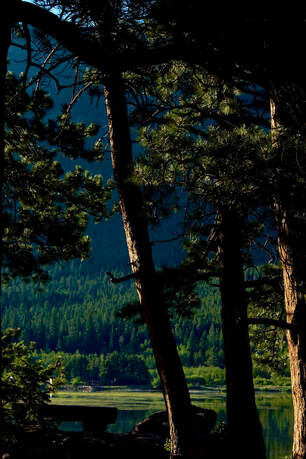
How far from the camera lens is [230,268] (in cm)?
926

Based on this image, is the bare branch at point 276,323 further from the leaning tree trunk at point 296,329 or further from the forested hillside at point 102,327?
the forested hillside at point 102,327

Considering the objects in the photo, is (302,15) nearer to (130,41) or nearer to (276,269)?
(130,41)

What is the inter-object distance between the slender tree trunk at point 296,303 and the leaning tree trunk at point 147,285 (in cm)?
127

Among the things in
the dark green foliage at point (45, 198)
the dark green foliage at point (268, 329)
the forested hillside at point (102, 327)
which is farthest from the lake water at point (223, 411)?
the dark green foliage at point (45, 198)

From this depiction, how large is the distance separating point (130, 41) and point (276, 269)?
22.2ft

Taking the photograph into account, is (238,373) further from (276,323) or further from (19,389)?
(19,389)

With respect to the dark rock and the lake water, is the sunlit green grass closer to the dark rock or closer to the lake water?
the lake water

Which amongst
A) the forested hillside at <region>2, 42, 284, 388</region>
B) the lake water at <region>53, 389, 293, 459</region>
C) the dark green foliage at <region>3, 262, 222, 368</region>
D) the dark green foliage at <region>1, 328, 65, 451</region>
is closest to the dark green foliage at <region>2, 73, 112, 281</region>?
the dark green foliage at <region>1, 328, 65, 451</region>

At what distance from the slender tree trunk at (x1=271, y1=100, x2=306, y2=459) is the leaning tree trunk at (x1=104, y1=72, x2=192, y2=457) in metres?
1.27

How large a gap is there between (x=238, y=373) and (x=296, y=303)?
2391 millimetres

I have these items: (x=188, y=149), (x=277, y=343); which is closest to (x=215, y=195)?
(x=188, y=149)

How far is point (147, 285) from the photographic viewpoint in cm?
718

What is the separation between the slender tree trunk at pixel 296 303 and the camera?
6.63 m

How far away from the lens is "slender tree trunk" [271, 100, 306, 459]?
663 centimetres
